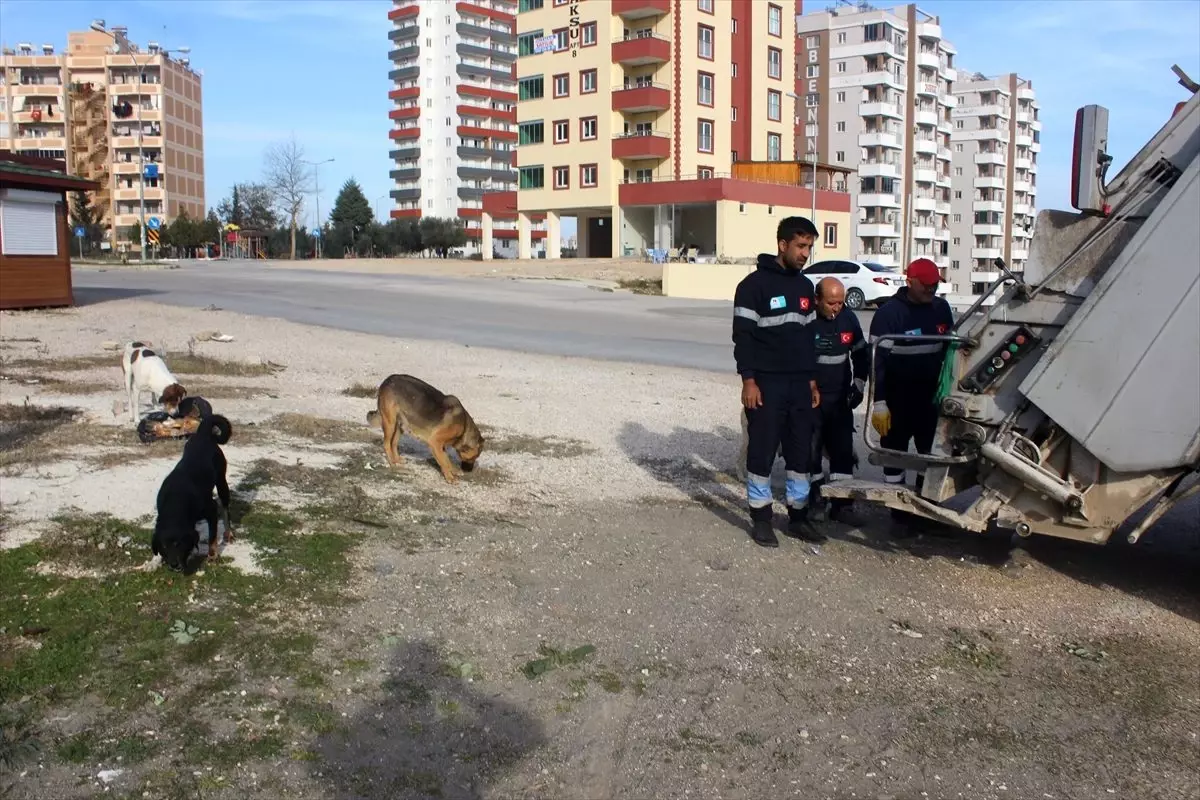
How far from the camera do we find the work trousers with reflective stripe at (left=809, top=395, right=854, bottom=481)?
683 cm

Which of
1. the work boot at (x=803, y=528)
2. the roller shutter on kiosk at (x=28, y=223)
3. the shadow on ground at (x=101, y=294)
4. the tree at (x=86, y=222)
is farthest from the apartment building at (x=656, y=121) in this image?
the work boot at (x=803, y=528)

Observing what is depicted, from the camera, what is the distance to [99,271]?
138 ft

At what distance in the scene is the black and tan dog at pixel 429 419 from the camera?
301 inches

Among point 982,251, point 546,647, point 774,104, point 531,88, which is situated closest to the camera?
point 546,647

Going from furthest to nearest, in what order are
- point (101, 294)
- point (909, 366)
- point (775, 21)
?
point (775, 21) < point (101, 294) < point (909, 366)

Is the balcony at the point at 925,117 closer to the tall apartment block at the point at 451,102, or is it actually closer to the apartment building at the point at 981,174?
the apartment building at the point at 981,174

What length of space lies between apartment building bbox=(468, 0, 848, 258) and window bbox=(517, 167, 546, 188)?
105 millimetres

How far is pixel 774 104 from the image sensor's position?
66250 mm

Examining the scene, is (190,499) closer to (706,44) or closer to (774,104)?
(706,44)

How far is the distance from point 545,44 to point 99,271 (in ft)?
108

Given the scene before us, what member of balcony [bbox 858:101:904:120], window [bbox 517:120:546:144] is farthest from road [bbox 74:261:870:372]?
balcony [bbox 858:101:904:120]

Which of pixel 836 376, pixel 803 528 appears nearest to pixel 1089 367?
pixel 836 376

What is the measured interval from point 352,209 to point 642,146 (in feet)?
133

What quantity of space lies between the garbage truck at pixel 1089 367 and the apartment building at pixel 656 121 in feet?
163
